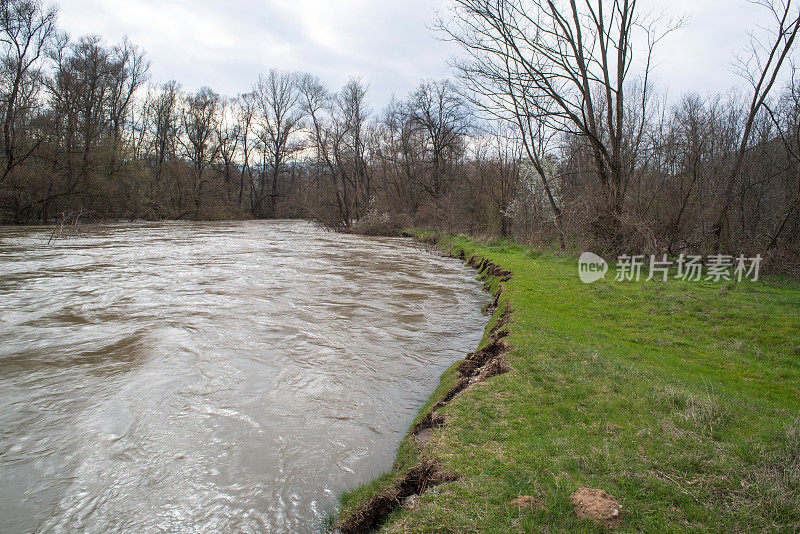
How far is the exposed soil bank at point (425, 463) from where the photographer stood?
2.97m

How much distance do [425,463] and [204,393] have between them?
10.7ft

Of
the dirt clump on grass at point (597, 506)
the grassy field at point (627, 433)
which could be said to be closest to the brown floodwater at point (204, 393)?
the grassy field at point (627, 433)

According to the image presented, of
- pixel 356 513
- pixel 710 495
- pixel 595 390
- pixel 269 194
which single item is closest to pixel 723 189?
pixel 595 390

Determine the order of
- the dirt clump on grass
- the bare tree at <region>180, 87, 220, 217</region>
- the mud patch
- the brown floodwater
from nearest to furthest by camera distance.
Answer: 1. the dirt clump on grass
2. the mud patch
3. the brown floodwater
4. the bare tree at <region>180, 87, 220, 217</region>

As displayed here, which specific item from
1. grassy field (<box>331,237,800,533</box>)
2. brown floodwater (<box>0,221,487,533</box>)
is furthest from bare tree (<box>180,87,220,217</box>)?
grassy field (<box>331,237,800,533</box>)

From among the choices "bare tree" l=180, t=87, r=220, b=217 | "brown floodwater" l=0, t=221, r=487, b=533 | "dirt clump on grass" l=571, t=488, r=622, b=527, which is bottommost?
"brown floodwater" l=0, t=221, r=487, b=533

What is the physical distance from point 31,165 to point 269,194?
33.8m

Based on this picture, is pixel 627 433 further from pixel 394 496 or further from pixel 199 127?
pixel 199 127

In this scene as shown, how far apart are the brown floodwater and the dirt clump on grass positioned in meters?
1.82

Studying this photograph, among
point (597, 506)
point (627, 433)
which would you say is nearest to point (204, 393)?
point (597, 506)

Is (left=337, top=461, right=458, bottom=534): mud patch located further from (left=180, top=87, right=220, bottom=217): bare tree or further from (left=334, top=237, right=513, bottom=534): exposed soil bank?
(left=180, top=87, right=220, bottom=217): bare tree

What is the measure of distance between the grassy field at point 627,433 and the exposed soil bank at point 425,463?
40mm

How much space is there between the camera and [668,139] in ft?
46.6

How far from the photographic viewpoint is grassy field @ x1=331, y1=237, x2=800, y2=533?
8.04 ft
